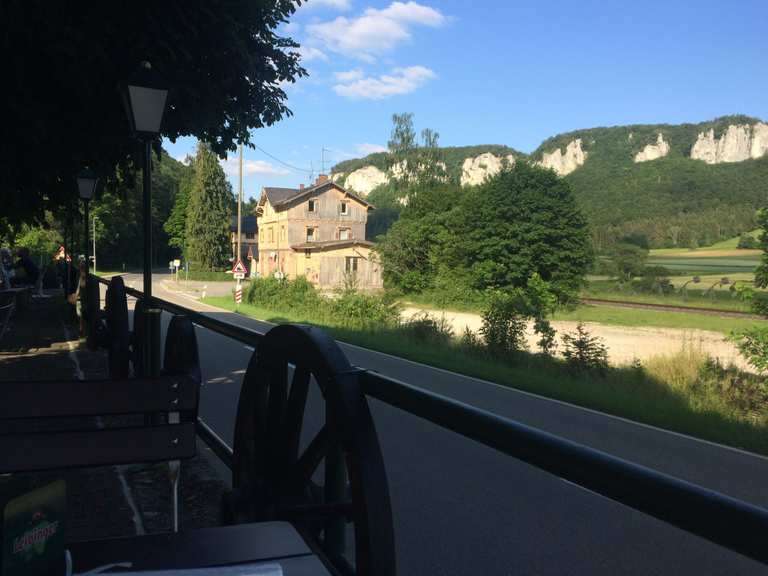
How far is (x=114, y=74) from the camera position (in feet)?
25.2

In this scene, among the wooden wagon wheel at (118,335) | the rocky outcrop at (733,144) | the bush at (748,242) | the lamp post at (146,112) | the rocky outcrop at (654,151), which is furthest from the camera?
the rocky outcrop at (654,151)

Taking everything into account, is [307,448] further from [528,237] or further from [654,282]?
[654,282]

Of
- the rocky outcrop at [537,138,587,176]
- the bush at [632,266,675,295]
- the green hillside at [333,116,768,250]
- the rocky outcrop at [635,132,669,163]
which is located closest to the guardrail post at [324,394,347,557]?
the green hillside at [333,116,768,250]

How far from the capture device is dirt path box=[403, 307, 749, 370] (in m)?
17.8

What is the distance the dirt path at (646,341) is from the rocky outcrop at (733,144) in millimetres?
59069

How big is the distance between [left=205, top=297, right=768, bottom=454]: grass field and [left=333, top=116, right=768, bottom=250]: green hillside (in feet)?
95.2

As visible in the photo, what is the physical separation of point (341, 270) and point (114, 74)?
49.4 m

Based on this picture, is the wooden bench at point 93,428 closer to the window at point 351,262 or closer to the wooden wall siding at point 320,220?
the window at point 351,262

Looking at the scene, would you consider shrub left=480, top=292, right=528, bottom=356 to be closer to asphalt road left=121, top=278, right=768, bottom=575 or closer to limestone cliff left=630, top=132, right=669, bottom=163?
asphalt road left=121, top=278, right=768, bottom=575

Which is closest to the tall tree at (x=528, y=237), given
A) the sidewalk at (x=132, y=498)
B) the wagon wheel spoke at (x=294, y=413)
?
the sidewalk at (x=132, y=498)

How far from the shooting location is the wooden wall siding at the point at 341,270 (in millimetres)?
57156

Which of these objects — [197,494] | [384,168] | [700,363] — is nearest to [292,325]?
[197,494]

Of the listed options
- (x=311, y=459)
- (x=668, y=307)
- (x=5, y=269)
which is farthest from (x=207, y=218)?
(x=311, y=459)

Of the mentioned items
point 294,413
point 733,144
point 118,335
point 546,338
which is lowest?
point 546,338
